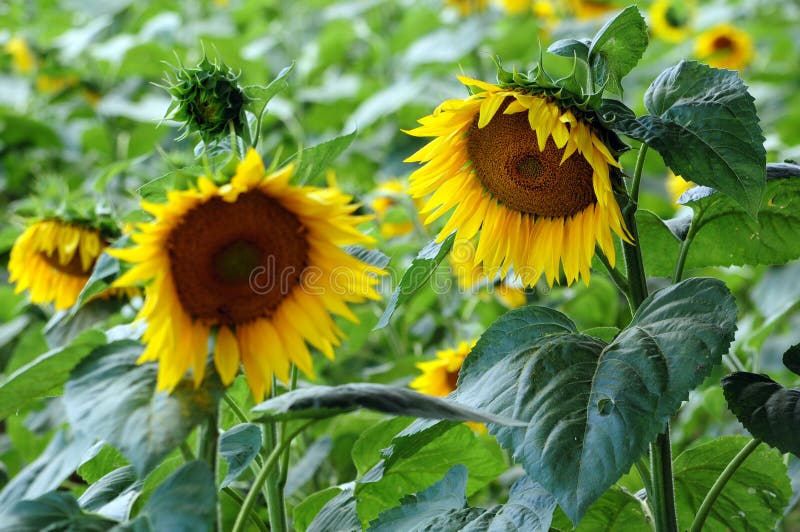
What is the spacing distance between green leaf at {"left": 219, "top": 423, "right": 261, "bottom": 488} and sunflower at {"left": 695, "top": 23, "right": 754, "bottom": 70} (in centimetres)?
240

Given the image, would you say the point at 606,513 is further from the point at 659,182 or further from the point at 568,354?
the point at 659,182

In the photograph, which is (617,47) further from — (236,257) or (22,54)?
(22,54)

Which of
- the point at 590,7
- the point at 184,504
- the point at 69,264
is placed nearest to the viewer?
the point at 184,504

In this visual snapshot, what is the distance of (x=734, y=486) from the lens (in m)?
1.01

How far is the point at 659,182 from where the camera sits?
8.21 ft

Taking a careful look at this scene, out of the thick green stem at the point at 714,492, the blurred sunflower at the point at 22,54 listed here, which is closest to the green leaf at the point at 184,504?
the thick green stem at the point at 714,492

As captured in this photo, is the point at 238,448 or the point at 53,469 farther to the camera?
the point at 53,469

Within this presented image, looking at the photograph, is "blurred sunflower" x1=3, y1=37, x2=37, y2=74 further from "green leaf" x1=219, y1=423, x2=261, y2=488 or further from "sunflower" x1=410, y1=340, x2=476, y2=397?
"green leaf" x1=219, y1=423, x2=261, y2=488

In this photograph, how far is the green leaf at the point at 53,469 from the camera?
90 cm

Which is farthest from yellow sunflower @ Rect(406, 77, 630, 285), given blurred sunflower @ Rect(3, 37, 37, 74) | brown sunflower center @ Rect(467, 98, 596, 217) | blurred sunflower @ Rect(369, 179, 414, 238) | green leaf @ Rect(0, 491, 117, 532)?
blurred sunflower @ Rect(3, 37, 37, 74)

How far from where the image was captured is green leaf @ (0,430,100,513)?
2.96 feet

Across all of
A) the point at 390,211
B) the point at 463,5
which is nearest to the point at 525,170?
the point at 390,211

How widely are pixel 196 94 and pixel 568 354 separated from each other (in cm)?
41

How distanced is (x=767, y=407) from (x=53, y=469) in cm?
71
